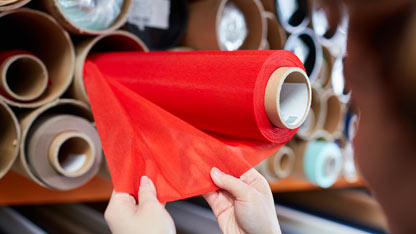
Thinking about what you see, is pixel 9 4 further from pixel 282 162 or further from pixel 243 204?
pixel 282 162

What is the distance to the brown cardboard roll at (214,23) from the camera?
93cm

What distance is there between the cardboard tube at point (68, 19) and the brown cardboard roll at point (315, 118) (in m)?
0.76

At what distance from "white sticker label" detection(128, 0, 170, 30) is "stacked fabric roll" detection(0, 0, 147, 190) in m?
0.10

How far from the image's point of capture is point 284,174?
3.89 ft

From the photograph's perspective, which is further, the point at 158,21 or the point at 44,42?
the point at 158,21

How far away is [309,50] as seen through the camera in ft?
3.90

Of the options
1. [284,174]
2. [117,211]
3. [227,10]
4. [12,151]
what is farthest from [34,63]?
[284,174]

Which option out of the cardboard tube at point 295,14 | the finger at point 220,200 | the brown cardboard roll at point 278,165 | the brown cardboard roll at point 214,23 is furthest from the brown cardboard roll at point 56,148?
the cardboard tube at point 295,14

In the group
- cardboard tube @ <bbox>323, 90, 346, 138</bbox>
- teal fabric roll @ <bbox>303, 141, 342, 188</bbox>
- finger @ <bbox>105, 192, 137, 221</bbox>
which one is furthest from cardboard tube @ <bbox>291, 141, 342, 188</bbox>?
finger @ <bbox>105, 192, 137, 221</bbox>

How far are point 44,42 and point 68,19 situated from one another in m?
0.12

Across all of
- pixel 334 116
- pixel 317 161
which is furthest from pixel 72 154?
pixel 334 116

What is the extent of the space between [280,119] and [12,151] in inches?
20.6

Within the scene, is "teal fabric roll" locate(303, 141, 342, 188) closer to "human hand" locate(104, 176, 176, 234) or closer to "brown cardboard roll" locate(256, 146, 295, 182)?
"brown cardboard roll" locate(256, 146, 295, 182)

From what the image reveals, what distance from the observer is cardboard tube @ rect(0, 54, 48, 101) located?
0.64m
